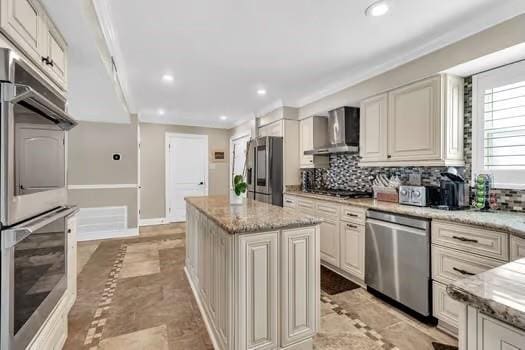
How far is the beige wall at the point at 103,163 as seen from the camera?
4559 millimetres

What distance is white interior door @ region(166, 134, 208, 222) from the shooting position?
5961 mm

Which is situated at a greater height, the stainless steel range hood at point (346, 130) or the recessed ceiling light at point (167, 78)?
the recessed ceiling light at point (167, 78)

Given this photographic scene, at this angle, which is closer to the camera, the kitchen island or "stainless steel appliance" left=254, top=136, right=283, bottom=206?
the kitchen island

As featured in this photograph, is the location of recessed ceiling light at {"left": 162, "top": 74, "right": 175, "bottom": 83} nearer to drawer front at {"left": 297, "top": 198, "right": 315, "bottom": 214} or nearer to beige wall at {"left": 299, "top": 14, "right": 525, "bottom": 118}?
beige wall at {"left": 299, "top": 14, "right": 525, "bottom": 118}

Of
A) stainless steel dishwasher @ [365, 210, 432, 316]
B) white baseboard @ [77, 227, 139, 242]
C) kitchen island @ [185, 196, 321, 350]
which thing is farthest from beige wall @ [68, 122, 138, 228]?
stainless steel dishwasher @ [365, 210, 432, 316]

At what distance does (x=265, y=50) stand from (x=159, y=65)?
1272mm

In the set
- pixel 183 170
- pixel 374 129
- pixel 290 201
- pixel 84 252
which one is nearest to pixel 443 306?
pixel 374 129

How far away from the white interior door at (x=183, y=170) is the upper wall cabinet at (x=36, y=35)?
13.5 feet

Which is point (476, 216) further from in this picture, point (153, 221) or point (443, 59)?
point (153, 221)

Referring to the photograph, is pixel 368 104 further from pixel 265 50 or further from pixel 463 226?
pixel 463 226

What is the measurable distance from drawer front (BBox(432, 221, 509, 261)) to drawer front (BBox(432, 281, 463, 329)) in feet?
1.15

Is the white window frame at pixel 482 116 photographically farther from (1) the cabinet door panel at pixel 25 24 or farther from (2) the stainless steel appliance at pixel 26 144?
(1) the cabinet door panel at pixel 25 24

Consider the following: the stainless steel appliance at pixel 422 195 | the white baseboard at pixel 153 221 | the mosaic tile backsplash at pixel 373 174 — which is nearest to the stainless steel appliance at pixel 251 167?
the mosaic tile backsplash at pixel 373 174

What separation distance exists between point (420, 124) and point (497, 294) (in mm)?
2213
